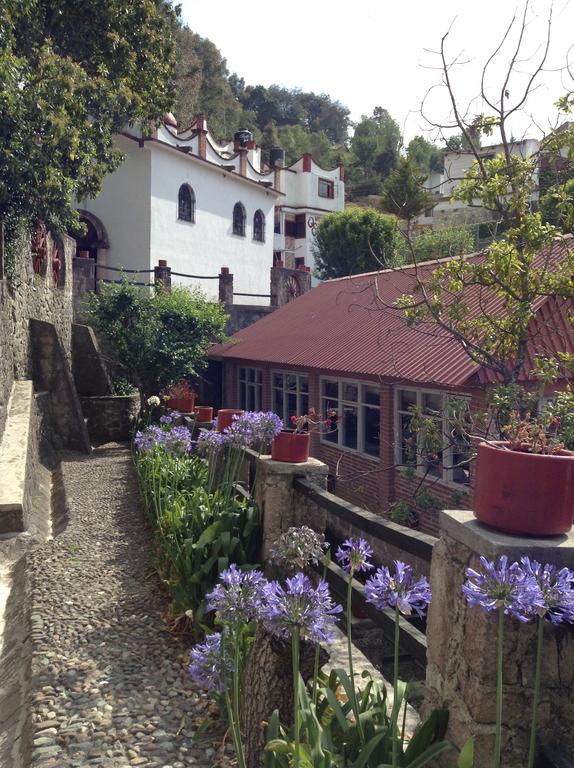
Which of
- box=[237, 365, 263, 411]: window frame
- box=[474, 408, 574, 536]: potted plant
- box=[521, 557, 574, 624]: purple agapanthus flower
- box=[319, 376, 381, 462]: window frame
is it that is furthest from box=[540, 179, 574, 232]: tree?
box=[237, 365, 263, 411]: window frame

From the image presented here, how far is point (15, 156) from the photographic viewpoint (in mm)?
10711

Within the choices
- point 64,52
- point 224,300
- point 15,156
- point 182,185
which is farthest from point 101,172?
point 182,185

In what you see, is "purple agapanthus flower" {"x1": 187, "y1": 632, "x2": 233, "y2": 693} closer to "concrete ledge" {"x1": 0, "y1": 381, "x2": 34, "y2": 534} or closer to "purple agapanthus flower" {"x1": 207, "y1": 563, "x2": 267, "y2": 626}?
"purple agapanthus flower" {"x1": 207, "y1": 563, "x2": 267, "y2": 626}

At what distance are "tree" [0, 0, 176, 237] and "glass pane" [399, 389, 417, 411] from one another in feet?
21.6

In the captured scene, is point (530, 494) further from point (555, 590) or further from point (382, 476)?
point (382, 476)

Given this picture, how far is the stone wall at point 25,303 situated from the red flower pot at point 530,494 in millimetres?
7456

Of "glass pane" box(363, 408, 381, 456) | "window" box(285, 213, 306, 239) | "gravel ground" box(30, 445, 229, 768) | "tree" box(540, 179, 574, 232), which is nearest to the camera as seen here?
"gravel ground" box(30, 445, 229, 768)

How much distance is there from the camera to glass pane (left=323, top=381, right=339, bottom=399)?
1396 cm

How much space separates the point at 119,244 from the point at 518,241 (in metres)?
21.0

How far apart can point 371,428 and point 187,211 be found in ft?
55.0

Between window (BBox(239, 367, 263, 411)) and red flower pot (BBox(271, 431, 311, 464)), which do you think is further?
window (BBox(239, 367, 263, 411))

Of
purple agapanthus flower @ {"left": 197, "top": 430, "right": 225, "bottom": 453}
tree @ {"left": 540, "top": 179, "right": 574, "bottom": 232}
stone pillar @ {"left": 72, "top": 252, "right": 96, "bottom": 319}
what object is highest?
stone pillar @ {"left": 72, "top": 252, "right": 96, "bottom": 319}

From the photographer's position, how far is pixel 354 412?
13.1 m

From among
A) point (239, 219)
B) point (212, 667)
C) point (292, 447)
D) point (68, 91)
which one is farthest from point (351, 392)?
point (239, 219)
